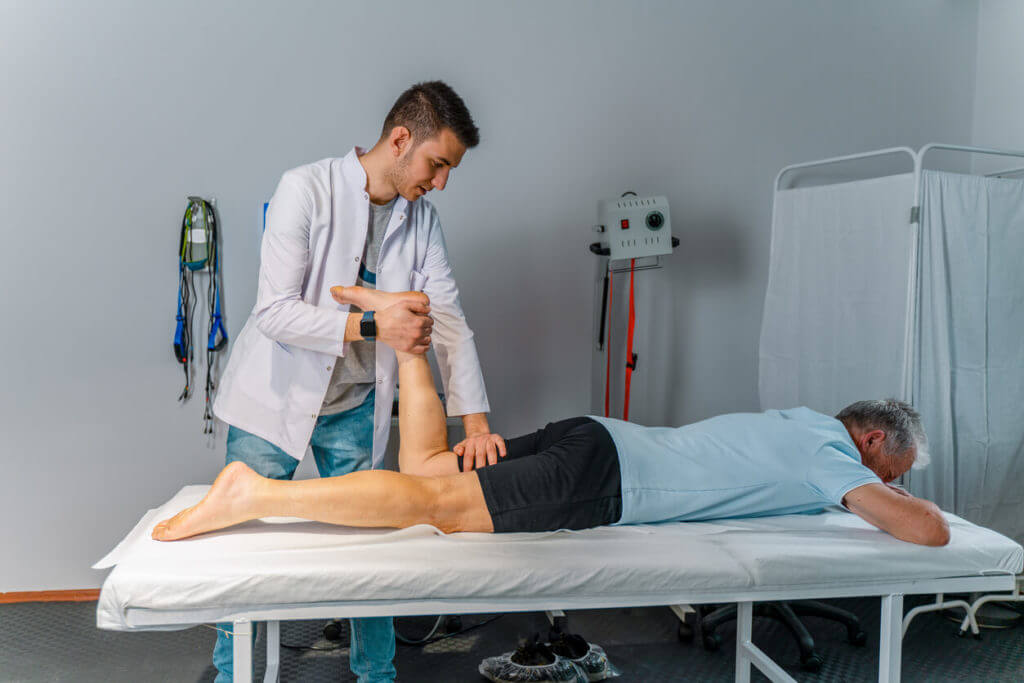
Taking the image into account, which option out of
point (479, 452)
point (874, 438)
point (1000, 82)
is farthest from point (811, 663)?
point (1000, 82)

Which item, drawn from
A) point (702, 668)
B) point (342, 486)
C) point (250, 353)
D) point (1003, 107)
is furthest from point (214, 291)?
point (1003, 107)

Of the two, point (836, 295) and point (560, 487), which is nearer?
point (560, 487)

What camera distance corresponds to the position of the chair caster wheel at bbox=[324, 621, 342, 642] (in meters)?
2.27

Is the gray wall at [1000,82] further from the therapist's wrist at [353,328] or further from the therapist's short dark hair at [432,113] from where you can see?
the therapist's wrist at [353,328]

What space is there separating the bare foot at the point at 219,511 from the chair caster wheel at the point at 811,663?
5.24ft

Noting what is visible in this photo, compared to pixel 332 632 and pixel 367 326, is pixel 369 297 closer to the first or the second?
pixel 367 326

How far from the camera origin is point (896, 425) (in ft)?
5.68

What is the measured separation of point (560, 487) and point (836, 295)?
1396 millimetres

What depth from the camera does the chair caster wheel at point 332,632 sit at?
2271mm

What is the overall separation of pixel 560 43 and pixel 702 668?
83.7 inches

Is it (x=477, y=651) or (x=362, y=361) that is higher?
(x=362, y=361)

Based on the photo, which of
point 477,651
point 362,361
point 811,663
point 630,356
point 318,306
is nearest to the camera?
point 318,306

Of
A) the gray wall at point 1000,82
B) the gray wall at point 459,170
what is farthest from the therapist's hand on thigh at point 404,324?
the gray wall at point 1000,82

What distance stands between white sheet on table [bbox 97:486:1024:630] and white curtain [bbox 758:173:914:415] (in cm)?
87
